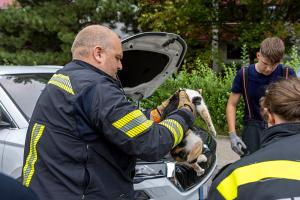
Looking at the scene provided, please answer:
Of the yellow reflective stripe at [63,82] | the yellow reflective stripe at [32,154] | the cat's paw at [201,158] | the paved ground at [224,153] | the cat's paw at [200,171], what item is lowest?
the paved ground at [224,153]

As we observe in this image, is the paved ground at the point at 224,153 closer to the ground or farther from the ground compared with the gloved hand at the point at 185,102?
closer to the ground

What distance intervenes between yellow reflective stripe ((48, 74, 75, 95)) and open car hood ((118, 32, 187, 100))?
1.08 m

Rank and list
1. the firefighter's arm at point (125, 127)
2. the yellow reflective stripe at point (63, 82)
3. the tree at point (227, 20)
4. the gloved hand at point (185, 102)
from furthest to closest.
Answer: the tree at point (227, 20), the gloved hand at point (185, 102), the yellow reflective stripe at point (63, 82), the firefighter's arm at point (125, 127)

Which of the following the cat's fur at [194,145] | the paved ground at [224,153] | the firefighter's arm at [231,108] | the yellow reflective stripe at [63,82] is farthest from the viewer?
the paved ground at [224,153]

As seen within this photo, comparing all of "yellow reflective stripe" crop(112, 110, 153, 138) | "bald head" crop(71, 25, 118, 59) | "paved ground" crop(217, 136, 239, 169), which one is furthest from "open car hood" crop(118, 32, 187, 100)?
"paved ground" crop(217, 136, 239, 169)

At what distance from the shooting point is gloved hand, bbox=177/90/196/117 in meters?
2.86

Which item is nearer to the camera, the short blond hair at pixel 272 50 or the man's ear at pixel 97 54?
→ the man's ear at pixel 97 54

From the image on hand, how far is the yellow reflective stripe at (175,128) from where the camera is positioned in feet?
8.48

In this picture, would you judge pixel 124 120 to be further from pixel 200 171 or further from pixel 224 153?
pixel 224 153

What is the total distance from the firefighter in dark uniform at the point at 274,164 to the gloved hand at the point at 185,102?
862 mm

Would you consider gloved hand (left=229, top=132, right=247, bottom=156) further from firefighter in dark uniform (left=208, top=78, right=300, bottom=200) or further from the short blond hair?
firefighter in dark uniform (left=208, top=78, right=300, bottom=200)

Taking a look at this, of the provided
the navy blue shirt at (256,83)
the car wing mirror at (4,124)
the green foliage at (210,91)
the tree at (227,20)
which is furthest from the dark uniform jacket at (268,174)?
the tree at (227,20)

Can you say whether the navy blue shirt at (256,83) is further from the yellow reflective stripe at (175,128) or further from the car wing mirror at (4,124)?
the car wing mirror at (4,124)

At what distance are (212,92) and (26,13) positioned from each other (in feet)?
22.8
